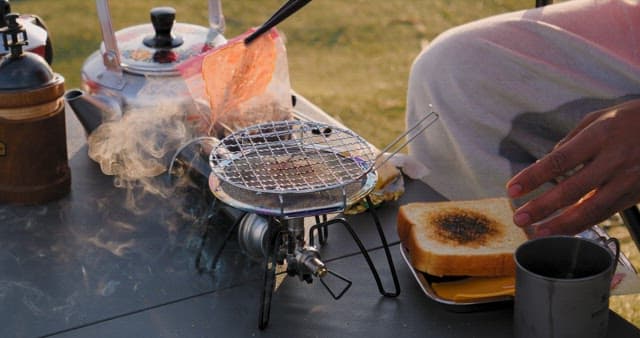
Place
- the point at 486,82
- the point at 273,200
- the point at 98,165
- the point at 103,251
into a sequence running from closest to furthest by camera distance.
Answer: the point at 273,200, the point at 103,251, the point at 486,82, the point at 98,165

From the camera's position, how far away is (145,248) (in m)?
1.76

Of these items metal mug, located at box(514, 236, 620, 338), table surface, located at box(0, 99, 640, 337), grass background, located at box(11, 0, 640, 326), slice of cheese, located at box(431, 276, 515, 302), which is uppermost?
metal mug, located at box(514, 236, 620, 338)

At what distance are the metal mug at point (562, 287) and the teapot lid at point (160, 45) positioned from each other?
103 cm

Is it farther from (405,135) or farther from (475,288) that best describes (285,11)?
(475,288)

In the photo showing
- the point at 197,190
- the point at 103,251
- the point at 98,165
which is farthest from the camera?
the point at 98,165

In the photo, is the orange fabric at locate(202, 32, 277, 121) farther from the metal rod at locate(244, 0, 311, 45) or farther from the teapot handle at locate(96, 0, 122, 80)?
the teapot handle at locate(96, 0, 122, 80)

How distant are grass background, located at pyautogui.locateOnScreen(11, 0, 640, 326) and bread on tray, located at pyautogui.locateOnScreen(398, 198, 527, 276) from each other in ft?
5.61

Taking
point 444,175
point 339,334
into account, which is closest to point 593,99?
point 444,175

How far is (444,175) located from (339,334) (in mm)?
701

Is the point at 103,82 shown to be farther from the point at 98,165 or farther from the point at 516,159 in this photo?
the point at 516,159

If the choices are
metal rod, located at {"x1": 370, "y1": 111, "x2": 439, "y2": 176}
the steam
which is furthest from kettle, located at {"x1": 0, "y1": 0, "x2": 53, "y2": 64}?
metal rod, located at {"x1": 370, "y1": 111, "x2": 439, "y2": 176}

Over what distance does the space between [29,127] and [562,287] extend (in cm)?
117

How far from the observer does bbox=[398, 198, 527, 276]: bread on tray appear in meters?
1.54

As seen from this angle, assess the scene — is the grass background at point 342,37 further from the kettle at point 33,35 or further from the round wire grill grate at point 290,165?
the round wire grill grate at point 290,165
